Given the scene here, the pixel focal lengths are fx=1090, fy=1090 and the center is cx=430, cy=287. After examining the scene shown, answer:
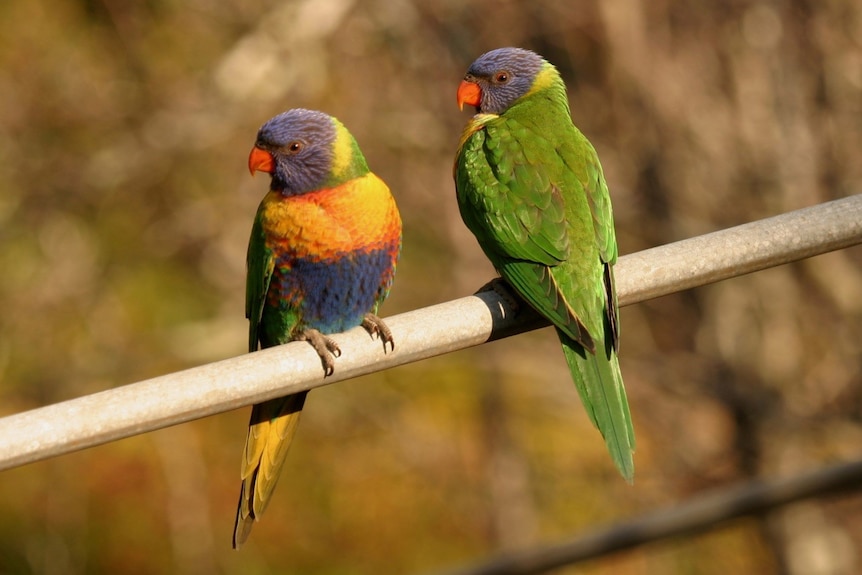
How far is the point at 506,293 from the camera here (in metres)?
2.82

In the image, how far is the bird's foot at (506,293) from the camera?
2.72 metres

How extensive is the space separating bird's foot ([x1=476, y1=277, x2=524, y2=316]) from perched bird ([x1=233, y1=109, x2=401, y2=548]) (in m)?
0.36

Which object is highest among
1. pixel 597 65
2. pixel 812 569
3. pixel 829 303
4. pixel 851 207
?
pixel 851 207

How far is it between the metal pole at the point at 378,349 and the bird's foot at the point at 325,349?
0.7 inches

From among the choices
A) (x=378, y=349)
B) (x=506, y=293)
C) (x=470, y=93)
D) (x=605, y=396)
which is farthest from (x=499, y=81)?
(x=378, y=349)

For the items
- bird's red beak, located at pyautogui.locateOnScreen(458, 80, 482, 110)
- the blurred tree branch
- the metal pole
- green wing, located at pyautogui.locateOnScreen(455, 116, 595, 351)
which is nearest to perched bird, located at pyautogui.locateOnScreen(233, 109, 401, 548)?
green wing, located at pyautogui.locateOnScreen(455, 116, 595, 351)

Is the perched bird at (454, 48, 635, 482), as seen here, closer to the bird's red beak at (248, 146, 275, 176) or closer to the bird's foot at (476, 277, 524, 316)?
the bird's foot at (476, 277, 524, 316)

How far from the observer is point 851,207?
2451 mm

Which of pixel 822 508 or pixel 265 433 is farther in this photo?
pixel 822 508

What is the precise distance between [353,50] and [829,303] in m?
2.67

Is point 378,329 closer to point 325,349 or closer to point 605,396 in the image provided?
point 325,349

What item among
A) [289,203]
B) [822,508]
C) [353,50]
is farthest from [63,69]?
[822,508]

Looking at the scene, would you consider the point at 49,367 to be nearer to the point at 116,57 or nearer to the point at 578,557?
the point at 116,57

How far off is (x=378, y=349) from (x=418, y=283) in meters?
4.23
